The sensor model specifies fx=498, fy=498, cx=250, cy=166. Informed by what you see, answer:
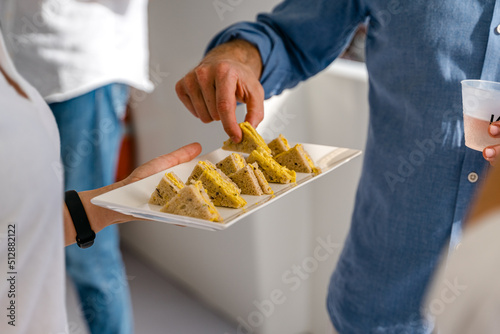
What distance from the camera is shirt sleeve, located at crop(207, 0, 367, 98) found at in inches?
49.0

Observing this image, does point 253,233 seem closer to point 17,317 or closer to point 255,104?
point 255,104

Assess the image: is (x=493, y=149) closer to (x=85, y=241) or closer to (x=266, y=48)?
(x=266, y=48)

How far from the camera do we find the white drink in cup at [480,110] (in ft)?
2.75

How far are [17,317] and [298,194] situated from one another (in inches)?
56.4

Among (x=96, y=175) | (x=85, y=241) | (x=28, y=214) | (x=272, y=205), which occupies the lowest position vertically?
(x=272, y=205)

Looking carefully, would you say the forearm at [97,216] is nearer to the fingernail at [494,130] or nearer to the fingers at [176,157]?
the fingers at [176,157]

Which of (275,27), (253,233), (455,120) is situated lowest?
(253,233)

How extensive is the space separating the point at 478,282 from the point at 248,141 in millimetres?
742

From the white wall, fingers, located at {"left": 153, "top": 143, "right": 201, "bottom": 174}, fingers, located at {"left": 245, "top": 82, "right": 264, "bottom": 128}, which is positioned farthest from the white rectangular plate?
the white wall

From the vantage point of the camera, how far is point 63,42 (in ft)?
5.78

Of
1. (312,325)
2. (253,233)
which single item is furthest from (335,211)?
(312,325)

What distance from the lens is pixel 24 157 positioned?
772mm

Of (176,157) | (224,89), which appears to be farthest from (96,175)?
(224,89)

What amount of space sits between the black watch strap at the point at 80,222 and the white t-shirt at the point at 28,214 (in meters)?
0.09
